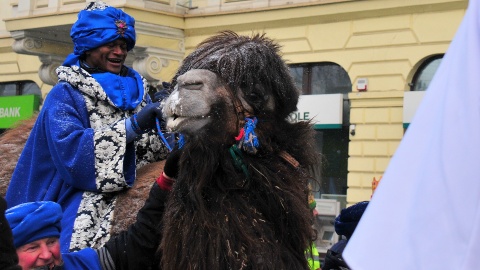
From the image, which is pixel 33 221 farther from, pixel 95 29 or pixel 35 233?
pixel 95 29

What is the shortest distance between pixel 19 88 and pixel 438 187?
69.1 feet

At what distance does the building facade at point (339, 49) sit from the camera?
51.0ft

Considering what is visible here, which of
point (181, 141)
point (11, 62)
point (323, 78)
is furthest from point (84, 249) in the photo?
point (11, 62)

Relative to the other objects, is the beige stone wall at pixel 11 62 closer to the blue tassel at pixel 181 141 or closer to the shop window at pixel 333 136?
the shop window at pixel 333 136

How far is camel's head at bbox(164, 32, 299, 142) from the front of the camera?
2.61 metres

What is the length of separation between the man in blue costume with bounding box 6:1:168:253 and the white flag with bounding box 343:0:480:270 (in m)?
1.64

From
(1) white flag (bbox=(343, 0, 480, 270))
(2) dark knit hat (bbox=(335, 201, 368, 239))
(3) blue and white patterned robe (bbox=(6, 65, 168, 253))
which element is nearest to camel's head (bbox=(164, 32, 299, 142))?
(3) blue and white patterned robe (bbox=(6, 65, 168, 253))

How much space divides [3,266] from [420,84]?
1406cm

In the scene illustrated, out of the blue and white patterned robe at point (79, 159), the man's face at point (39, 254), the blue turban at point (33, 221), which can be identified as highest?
the blue and white patterned robe at point (79, 159)

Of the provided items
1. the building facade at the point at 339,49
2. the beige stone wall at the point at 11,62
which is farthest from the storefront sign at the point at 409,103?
the beige stone wall at the point at 11,62

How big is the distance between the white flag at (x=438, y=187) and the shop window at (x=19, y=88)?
20.2 meters

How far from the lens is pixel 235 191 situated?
105 inches

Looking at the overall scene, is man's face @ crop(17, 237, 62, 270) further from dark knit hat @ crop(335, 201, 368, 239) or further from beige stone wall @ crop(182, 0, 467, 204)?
A: beige stone wall @ crop(182, 0, 467, 204)

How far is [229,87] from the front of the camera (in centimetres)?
269
